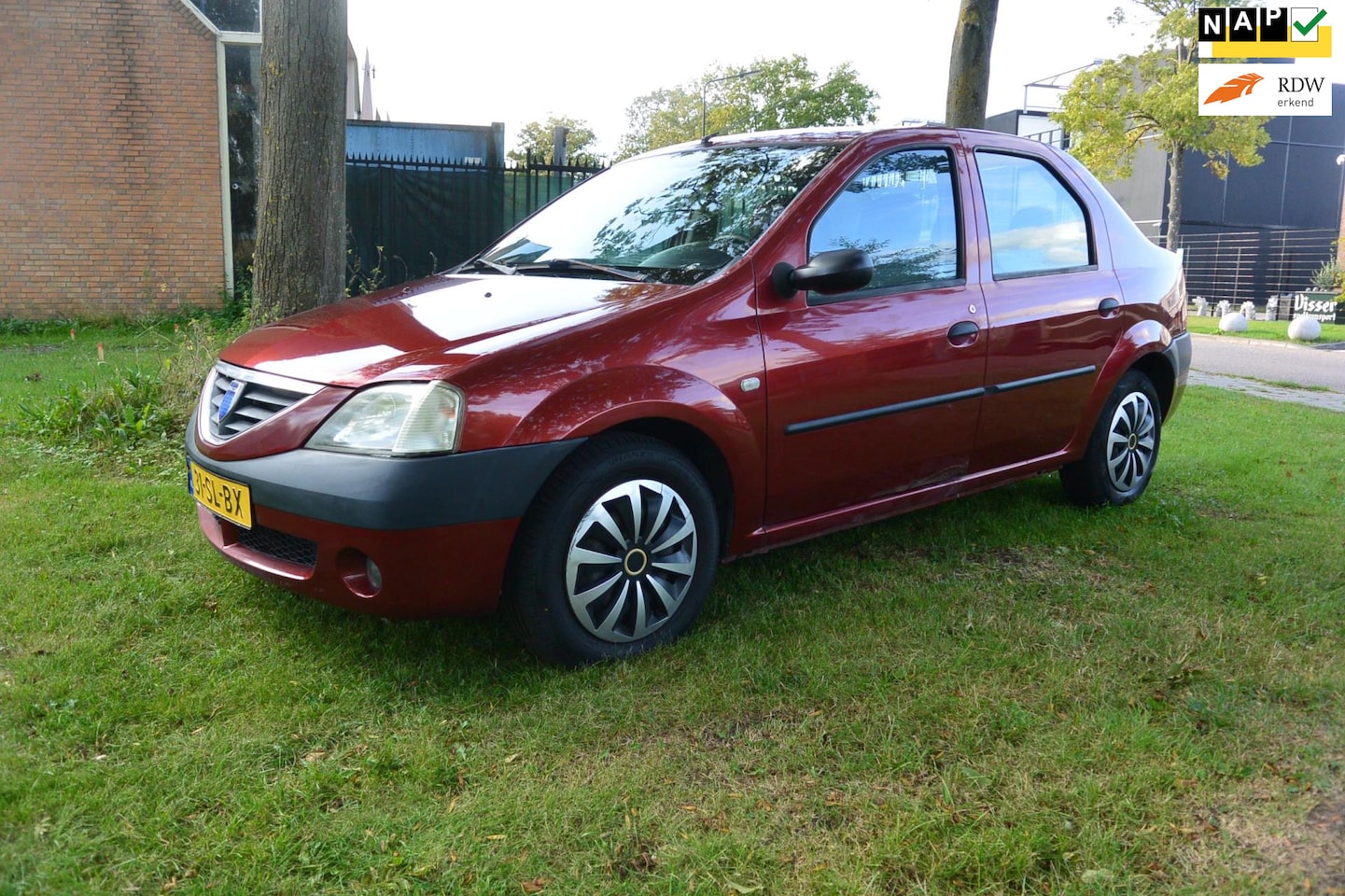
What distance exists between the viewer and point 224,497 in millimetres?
3221

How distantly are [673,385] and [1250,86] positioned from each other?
30168mm

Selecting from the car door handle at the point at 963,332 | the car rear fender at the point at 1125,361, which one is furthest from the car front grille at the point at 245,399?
the car rear fender at the point at 1125,361

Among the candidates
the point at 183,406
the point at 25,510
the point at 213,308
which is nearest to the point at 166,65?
the point at 213,308

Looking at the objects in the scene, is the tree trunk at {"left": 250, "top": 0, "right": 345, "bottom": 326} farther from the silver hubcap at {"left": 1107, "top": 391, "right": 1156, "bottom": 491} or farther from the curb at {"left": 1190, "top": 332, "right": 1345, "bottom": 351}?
the curb at {"left": 1190, "top": 332, "right": 1345, "bottom": 351}

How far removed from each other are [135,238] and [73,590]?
11.0 meters

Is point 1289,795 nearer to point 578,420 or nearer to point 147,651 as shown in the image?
point 578,420

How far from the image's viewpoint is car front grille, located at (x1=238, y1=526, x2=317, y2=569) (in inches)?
119

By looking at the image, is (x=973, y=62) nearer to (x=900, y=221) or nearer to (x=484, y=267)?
(x=900, y=221)

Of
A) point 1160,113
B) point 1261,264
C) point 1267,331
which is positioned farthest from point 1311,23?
point 1261,264

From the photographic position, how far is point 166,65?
12906 mm

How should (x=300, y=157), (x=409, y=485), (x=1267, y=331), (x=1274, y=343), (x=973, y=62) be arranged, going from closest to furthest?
(x=409, y=485)
(x=300, y=157)
(x=973, y=62)
(x=1274, y=343)
(x=1267, y=331)

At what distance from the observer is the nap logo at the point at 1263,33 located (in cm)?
2422

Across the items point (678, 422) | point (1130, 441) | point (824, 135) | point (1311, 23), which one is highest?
point (1311, 23)

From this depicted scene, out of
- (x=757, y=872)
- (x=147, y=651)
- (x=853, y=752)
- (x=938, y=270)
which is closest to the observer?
(x=757, y=872)
